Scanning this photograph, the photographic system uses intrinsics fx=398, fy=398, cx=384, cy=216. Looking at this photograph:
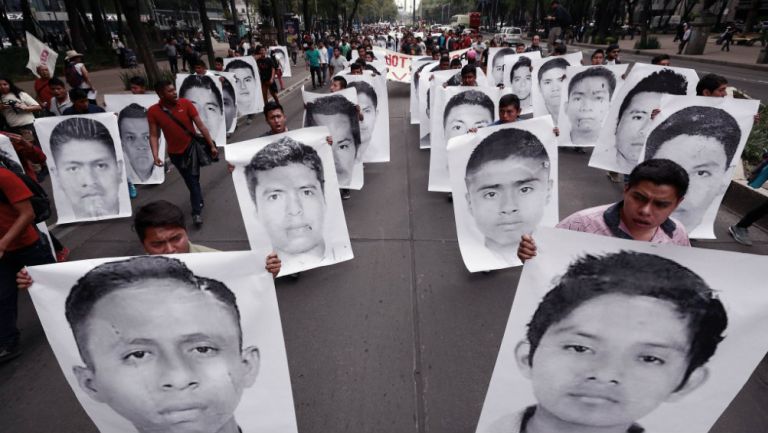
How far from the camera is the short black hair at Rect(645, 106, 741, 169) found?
3739 millimetres

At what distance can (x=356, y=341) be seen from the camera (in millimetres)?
3053

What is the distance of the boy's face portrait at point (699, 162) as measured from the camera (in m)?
3.78

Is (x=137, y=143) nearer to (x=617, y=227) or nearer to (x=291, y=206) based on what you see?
(x=291, y=206)

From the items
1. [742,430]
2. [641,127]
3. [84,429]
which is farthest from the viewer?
[641,127]

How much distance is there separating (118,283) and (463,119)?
4.58 meters

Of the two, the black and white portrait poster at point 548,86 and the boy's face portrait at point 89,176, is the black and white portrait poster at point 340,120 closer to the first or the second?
the boy's face portrait at point 89,176

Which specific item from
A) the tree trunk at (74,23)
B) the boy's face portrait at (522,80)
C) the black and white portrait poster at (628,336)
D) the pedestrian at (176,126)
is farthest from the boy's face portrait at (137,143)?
the tree trunk at (74,23)

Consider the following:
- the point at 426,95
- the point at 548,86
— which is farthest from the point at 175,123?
the point at 548,86

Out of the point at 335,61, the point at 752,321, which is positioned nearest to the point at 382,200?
the point at 752,321

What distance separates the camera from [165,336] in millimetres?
1759

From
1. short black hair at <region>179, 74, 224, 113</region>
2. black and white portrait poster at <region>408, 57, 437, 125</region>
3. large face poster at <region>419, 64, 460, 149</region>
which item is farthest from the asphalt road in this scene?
black and white portrait poster at <region>408, 57, 437, 125</region>

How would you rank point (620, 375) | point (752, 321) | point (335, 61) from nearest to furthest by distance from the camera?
point (752, 321) → point (620, 375) → point (335, 61)

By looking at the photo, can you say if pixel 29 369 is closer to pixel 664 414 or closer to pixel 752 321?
pixel 664 414

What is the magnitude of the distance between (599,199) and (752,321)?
4.12 meters
